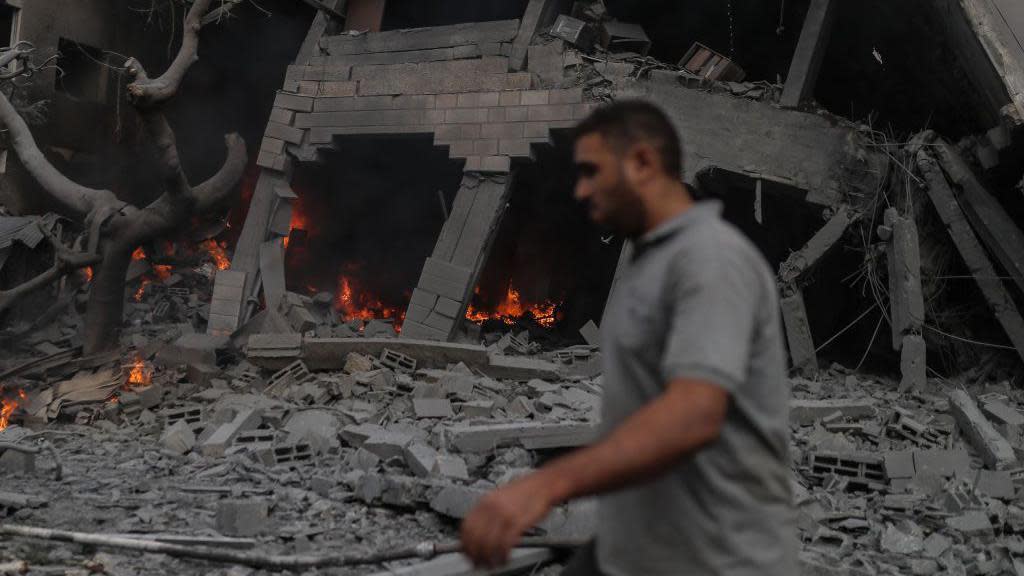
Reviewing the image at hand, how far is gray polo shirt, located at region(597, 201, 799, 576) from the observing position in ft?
5.87

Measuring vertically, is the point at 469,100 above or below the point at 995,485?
above

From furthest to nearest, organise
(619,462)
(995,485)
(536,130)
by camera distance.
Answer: (536,130) → (995,485) → (619,462)

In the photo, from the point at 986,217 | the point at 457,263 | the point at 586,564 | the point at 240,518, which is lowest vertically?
the point at 240,518

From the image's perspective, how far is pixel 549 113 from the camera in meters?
10.9

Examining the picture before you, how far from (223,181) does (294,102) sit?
1614 millimetres

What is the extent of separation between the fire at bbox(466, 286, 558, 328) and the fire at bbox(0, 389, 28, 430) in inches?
266

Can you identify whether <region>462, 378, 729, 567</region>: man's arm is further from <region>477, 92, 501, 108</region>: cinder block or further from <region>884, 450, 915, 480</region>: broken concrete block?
<region>477, 92, 501, 108</region>: cinder block

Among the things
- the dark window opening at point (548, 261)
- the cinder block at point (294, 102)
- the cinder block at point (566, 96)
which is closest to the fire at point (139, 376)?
the cinder block at point (294, 102)

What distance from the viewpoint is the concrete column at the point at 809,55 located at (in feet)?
33.6

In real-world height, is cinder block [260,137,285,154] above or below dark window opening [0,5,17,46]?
below

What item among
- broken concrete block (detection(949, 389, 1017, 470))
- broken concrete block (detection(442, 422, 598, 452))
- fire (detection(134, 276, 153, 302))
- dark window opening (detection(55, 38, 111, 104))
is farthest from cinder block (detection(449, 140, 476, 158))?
dark window opening (detection(55, 38, 111, 104))

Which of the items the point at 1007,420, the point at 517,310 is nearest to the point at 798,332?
the point at 1007,420

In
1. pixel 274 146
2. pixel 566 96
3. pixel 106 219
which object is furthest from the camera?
pixel 274 146

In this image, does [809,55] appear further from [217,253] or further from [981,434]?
[217,253]
